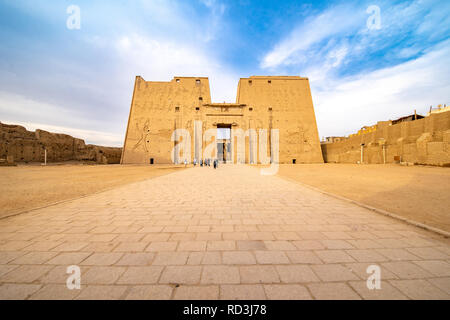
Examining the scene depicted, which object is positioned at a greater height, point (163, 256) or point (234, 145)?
point (234, 145)

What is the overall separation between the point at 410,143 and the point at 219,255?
18.0m

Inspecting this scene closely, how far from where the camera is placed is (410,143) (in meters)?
12.9

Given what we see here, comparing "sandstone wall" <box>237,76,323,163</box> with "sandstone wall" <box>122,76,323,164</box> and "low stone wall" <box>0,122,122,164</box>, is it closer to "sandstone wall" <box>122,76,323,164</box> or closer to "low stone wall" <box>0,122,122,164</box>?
"sandstone wall" <box>122,76,323,164</box>

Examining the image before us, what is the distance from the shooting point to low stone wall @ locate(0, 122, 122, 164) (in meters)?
18.4

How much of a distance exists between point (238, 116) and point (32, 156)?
24.7 meters

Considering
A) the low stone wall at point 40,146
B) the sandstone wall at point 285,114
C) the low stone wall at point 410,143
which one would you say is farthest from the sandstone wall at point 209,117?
the low stone wall at point 40,146

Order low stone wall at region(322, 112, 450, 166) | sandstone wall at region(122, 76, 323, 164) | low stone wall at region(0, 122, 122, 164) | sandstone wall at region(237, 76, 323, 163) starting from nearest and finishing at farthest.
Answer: low stone wall at region(322, 112, 450, 166), low stone wall at region(0, 122, 122, 164), sandstone wall at region(122, 76, 323, 164), sandstone wall at region(237, 76, 323, 163)

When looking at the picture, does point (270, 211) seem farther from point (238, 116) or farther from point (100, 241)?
Answer: point (238, 116)

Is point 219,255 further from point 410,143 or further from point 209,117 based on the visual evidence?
point 209,117

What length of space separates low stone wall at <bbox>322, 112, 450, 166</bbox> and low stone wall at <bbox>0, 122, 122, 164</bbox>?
33.8 meters

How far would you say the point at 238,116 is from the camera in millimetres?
23938

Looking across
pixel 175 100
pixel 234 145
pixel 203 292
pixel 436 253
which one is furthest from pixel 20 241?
pixel 175 100

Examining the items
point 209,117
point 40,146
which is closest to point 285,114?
point 209,117

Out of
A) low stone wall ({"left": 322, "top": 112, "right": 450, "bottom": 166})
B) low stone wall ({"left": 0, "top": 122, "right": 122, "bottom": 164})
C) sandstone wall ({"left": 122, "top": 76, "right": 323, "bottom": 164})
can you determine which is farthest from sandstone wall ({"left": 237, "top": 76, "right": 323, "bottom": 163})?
low stone wall ({"left": 0, "top": 122, "right": 122, "bottom": 164})
